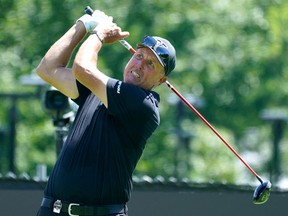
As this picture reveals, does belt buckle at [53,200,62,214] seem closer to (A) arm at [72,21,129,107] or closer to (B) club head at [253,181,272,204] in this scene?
(A) arm at [72,21,129,107]

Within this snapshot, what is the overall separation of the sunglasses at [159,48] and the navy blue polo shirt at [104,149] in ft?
0.78

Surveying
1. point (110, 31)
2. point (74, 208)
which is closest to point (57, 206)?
point (74, 208)

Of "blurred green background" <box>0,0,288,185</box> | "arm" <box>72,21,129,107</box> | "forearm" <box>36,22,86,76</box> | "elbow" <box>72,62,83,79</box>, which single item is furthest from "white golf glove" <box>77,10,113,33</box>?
"blurred green background" <box>0,0,288,185</box>

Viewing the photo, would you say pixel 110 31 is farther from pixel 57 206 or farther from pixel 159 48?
pixel 57 206

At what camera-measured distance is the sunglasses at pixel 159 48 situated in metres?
7.01

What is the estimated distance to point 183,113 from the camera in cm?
1562

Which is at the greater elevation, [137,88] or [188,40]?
[188,40]

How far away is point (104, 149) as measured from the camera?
6.80m

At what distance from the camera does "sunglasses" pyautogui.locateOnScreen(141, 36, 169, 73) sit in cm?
701

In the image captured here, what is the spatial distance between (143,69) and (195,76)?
9.43m

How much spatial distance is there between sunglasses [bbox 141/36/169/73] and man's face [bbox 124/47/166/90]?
0.02 meters

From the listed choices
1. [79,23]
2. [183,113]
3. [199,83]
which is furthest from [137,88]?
[199,83]

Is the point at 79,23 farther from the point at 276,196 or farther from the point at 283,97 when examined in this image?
the point at 283,97

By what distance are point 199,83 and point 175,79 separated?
62 cm
